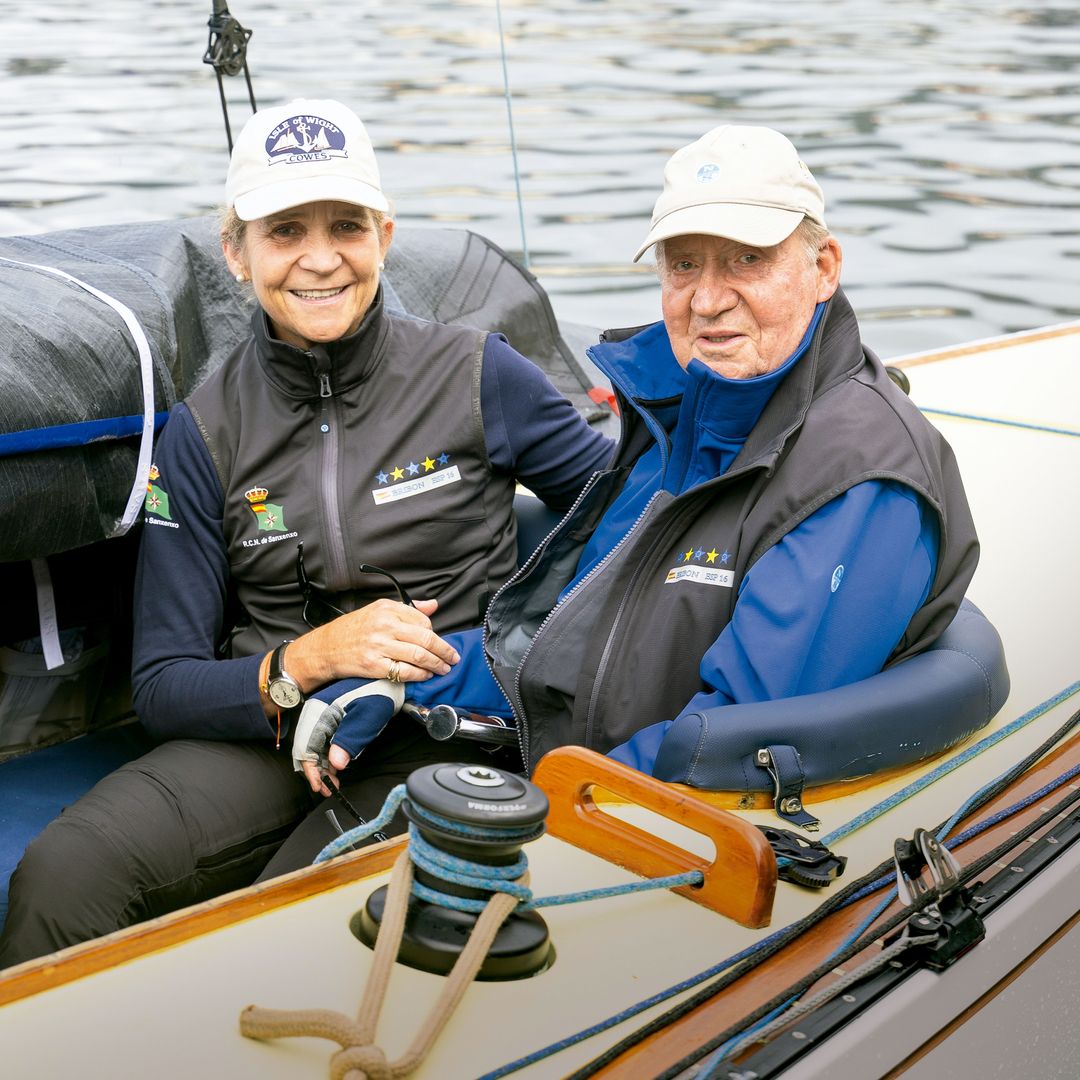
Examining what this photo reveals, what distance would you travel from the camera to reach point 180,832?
6.05 feet

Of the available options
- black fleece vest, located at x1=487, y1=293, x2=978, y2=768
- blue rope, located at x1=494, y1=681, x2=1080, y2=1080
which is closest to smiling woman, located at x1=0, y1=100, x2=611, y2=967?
black fleece vest, located at x1=487, y1=293, x2=978, y2=768

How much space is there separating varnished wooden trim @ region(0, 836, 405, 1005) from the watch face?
464mm

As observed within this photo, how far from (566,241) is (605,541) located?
19.8 feet

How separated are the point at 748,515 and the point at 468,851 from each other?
0.62 m

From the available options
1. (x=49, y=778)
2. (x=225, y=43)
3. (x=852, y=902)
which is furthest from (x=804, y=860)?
(x=225, y=43)

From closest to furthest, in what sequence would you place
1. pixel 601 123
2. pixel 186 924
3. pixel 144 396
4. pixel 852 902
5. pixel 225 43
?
1. pixel 186 924
2. pixel 852 902
3. pixel 144 396
4. pixel 225 43
5. pixel 601 123

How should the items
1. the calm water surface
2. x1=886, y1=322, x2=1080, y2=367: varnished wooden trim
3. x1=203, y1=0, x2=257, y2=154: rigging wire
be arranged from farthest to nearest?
1. the calm water surface
2. x1=886, y1=322, x2=1080, y2=367: varnished wooden trim
3. x1=203, y1=0, x2=257, y2=154: rigging wire

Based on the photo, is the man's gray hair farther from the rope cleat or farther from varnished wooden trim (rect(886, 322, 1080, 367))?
varnished wooden trim (rect(886, 322, 1080, 367))

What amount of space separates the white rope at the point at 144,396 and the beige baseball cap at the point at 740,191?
80cm

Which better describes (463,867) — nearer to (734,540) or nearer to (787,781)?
(787,781)

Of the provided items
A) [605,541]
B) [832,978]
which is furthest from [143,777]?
[832,978]

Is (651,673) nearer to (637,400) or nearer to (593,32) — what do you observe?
(637,400)

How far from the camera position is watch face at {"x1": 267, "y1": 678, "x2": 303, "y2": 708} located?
192 centimetres

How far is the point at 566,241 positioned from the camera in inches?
305
